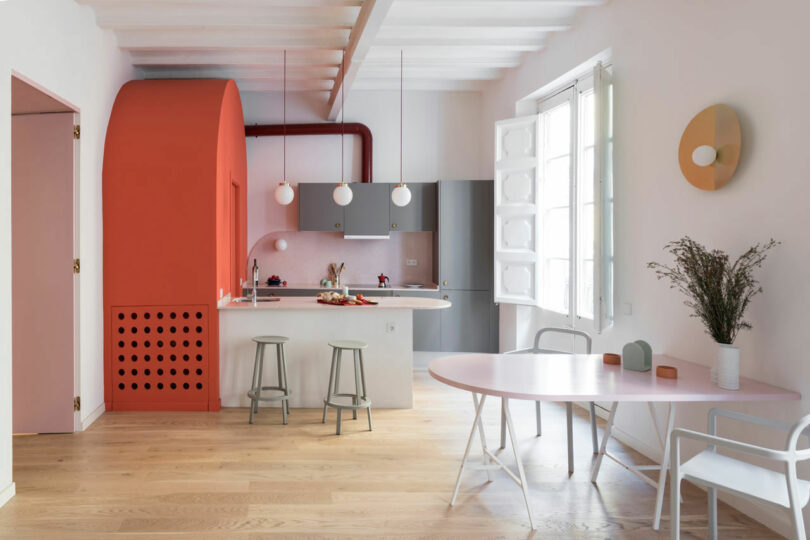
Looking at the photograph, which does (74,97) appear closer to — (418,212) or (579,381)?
(418,212)

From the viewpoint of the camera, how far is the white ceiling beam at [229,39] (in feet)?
16.8

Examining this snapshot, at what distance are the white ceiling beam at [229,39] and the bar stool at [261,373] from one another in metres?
2.79

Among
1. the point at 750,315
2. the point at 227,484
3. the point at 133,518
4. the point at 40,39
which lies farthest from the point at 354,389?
the point at 40,39

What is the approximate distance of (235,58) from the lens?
5.81m

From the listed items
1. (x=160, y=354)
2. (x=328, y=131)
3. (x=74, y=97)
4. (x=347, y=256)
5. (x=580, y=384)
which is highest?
(x=328, y=131)

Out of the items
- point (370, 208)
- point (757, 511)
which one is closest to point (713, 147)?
point (757, 511)

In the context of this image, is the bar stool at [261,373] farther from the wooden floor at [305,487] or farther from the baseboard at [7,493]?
the baseboard at [7,493]

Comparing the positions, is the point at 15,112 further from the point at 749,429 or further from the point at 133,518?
the point at 749,429

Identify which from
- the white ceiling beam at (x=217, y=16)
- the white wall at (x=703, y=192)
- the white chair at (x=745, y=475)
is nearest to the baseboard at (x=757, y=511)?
the white wall at (x=703, y=192)

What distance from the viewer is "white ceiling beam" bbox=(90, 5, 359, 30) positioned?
4594mm

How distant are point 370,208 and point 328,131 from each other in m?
1.19

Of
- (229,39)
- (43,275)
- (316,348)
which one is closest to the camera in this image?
(43,275)

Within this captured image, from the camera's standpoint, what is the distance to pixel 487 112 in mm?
7160

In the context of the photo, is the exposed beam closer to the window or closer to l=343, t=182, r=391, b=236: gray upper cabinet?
l=343, t=182, r=391, b=236: gray upper cabinet
